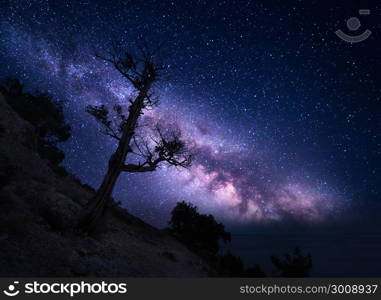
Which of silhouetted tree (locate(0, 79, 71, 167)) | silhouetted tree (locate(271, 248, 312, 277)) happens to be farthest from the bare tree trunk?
silhouetted tree (locate(271, 248, 312, 277))

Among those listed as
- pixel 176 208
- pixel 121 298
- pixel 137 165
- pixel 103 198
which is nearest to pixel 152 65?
pixel 137 165

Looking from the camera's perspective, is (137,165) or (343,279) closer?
(343,279)

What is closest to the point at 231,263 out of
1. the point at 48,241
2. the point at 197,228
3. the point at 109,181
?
the point at 197,228

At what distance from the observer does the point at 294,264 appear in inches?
1046

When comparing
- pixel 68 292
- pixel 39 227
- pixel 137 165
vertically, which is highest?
pixel 137 165

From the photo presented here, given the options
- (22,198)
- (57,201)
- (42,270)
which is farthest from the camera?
(57,201)

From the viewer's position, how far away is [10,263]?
5.61m

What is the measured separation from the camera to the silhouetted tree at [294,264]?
2603cm

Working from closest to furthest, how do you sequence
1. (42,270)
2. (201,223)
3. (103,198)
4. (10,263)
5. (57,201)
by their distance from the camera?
(10,263)
(42,270)
(103,198)
(57,201)
(201,223)

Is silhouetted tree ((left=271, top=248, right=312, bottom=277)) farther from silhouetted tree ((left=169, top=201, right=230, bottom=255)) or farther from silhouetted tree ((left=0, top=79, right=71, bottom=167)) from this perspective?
silhouetted tree ((left=0, top=79, right=71, bottom=167))

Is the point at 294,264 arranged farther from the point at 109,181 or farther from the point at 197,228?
the point at 109,181

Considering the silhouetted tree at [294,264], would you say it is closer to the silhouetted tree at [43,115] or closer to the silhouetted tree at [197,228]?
the silhouetted tree at [197,228]

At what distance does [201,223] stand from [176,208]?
446 cm

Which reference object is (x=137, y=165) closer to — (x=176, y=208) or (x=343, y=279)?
(x=343, y=279)
